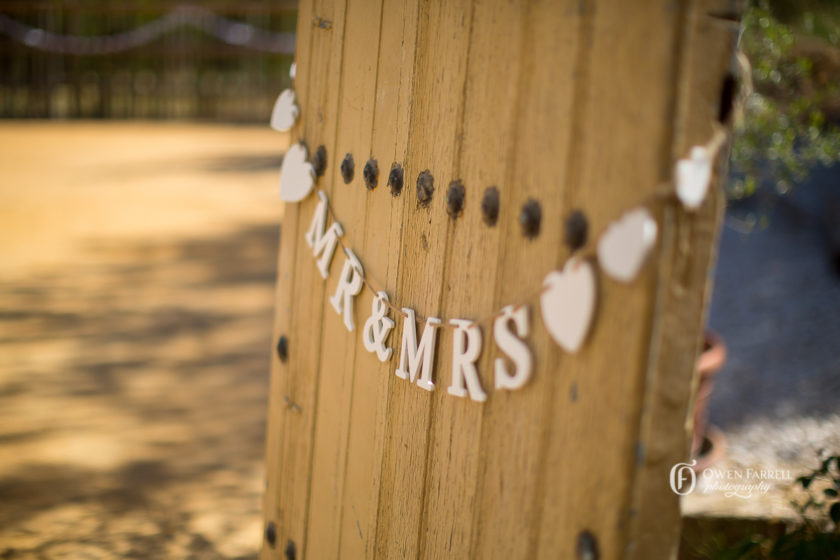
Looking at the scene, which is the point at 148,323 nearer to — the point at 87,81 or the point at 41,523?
the point at 41,523

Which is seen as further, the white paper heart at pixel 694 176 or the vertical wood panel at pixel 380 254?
the vertical wood panel at pixel 380 254

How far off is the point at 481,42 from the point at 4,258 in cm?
536

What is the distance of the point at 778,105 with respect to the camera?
285 cm

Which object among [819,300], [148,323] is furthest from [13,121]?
[819,300]

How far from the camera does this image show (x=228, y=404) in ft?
11.7

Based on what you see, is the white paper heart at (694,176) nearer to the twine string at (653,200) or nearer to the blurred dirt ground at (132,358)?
the twine string at (653,200)

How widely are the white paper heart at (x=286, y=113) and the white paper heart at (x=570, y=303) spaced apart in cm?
95

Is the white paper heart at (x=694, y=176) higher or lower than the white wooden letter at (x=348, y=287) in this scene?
higher

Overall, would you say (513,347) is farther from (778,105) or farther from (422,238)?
(778,105)

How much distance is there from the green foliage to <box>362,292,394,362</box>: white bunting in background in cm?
196

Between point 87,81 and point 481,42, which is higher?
point 87,81

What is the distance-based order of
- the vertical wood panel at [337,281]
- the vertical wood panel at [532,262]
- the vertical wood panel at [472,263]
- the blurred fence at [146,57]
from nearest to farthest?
the vertical wood panel at [532,262]
the vertical wood panel at [472,263]
the vertical wood panel at [337,281]
the blurred fence at [146,57]

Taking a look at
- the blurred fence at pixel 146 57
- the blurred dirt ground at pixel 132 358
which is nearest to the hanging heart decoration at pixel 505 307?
the blurred dirt ground at pixel 132 358

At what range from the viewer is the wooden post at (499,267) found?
935mm
